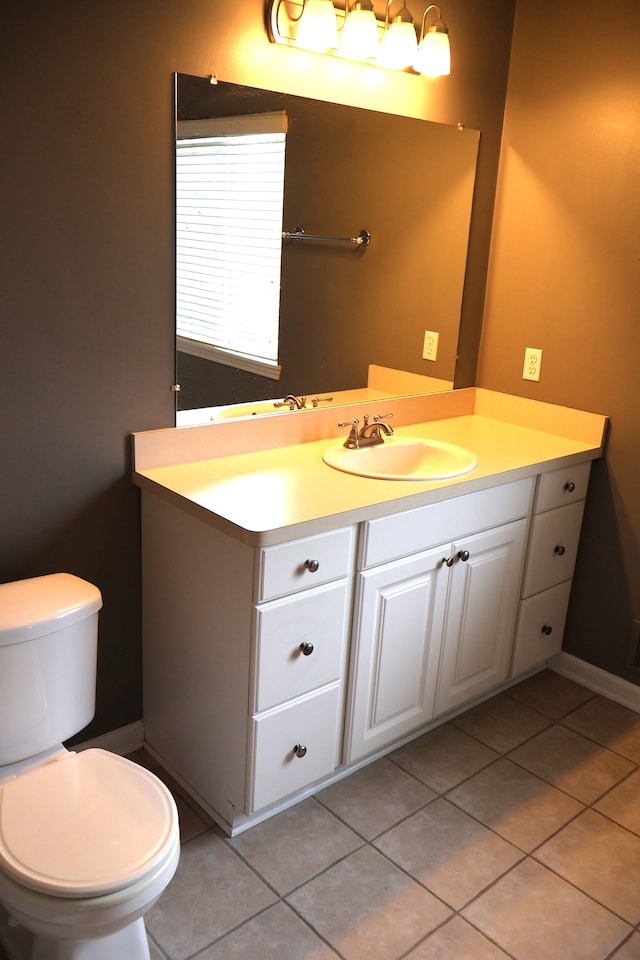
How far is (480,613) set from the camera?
7.90 ft

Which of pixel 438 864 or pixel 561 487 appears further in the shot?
pixel 561 487

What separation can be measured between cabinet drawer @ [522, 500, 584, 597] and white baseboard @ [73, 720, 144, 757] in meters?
1.22

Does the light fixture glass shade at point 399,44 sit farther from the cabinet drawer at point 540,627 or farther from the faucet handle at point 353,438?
the cabinet drawer at point 540,627

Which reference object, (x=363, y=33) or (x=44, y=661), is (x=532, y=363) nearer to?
(x=363, y=33)

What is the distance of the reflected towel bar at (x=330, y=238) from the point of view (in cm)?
224

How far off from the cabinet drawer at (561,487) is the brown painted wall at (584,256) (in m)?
0.07

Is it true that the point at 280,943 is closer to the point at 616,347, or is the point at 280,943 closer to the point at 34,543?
the point at 34,543

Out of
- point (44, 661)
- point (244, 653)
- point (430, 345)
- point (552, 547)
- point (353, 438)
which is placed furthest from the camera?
point (430, 345)

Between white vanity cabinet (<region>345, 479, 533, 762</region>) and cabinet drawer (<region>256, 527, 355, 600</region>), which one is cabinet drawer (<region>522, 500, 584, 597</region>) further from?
cabinet drawer (<region>256, 527, 355, 600</region>)

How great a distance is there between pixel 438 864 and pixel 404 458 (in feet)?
3.62

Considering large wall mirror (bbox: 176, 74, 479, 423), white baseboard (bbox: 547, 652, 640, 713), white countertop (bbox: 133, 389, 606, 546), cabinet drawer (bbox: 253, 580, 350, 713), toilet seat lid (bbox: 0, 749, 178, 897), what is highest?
large wall mirror (bbox: 176, 74, 479, 423)

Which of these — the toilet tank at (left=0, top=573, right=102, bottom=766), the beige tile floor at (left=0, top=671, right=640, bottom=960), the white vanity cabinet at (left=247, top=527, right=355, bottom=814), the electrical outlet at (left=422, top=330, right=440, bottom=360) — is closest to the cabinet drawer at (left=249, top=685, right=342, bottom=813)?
the white vanity cabinet at (left=247, top=527, right=355, bottom=814)

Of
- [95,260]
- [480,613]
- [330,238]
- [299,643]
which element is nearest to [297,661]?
[299,643]

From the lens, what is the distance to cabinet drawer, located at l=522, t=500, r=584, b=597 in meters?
2.53
